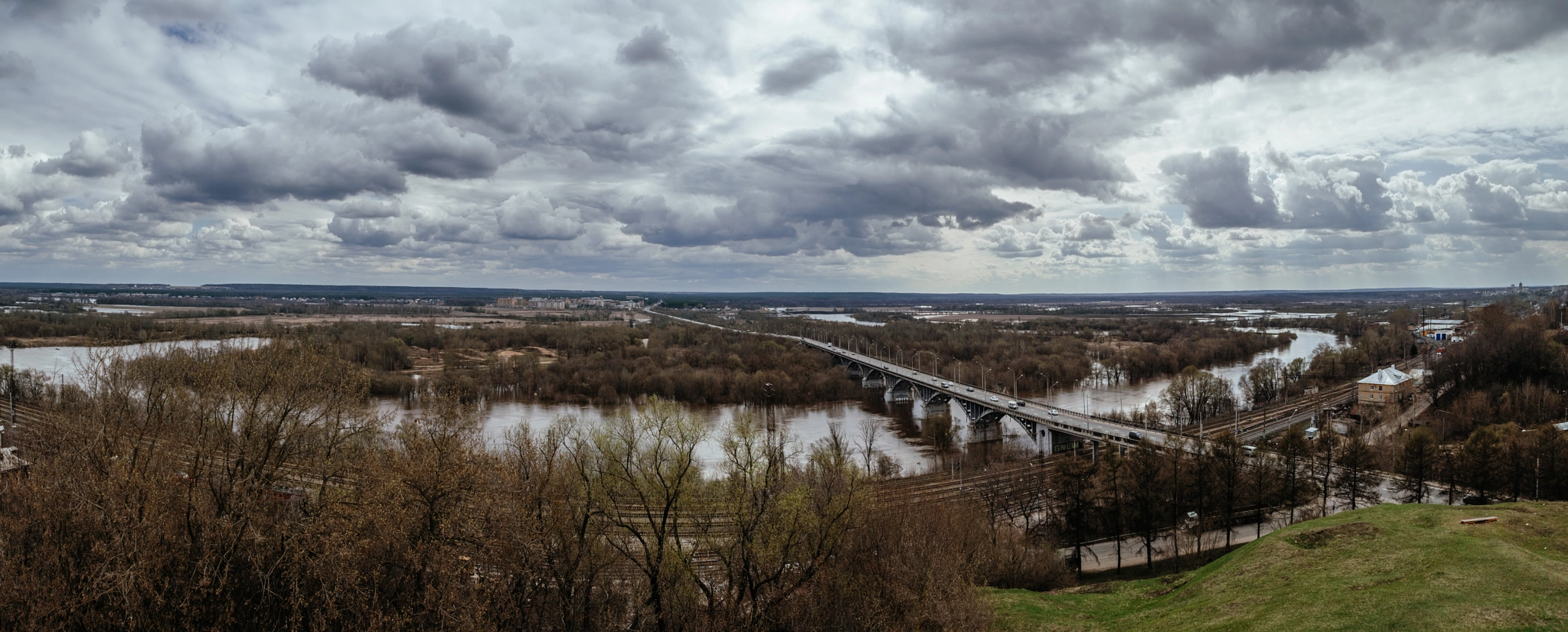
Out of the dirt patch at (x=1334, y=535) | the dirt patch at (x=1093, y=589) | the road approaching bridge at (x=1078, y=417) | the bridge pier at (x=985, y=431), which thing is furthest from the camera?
the bridge pier at (x=985, y=431)

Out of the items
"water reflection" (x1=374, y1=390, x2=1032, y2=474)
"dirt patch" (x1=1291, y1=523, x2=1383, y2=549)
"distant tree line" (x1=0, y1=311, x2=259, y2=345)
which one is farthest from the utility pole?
"dirt patch" (x1=1291, y1=523, x2=1383, y2=549)

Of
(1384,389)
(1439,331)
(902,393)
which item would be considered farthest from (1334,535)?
(1439,331)

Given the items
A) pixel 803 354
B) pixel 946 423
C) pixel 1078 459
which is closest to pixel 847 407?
pixel 946 423

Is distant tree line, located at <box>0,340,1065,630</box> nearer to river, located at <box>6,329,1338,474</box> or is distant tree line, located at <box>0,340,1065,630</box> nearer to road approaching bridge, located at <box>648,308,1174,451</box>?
river, located at <box>6,329,1338,474</box>

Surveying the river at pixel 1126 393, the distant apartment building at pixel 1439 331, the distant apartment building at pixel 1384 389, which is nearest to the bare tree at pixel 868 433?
the river at pixel 1126 393

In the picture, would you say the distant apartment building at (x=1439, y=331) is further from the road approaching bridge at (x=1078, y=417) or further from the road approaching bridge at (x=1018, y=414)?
the road approaching bridge at (x=1018, y=414)

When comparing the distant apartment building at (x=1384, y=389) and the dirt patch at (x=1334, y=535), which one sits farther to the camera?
the distant apartment building at (x=1384, y=389)

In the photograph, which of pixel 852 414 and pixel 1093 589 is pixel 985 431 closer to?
pixel 852 414
